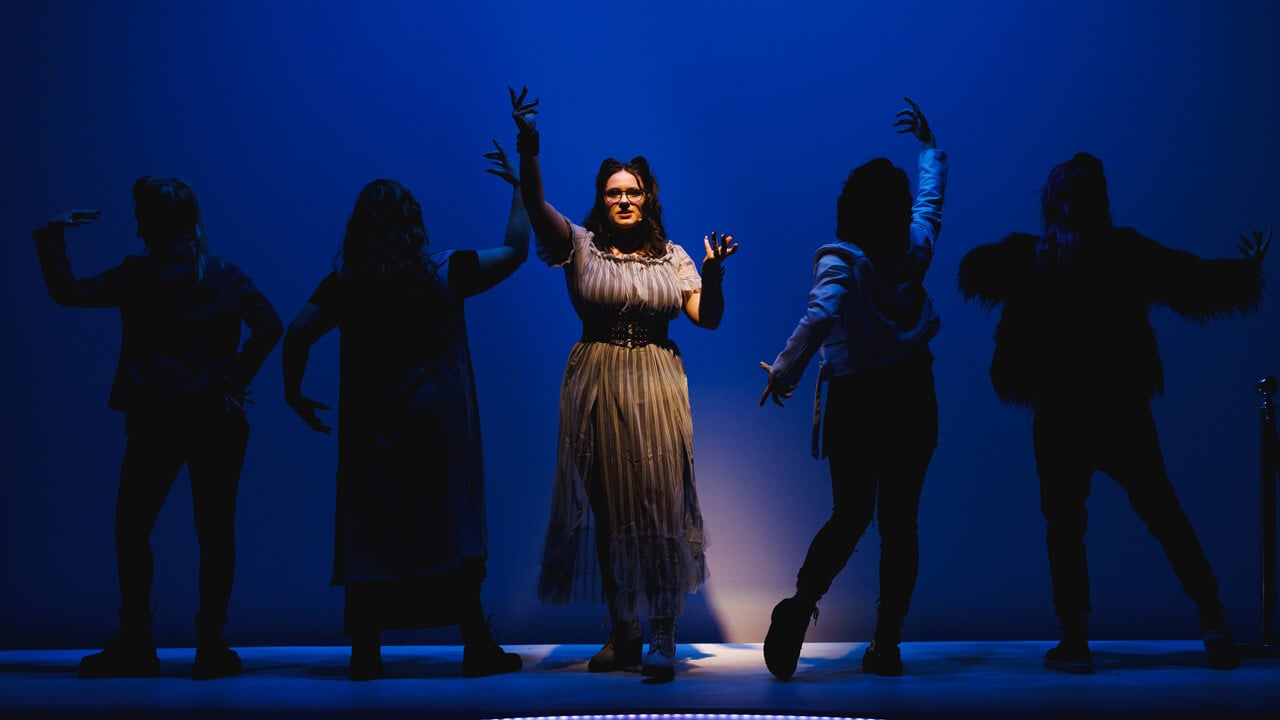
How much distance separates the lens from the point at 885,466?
3525 millimetres

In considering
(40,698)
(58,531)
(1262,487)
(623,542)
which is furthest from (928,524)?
(58,531)

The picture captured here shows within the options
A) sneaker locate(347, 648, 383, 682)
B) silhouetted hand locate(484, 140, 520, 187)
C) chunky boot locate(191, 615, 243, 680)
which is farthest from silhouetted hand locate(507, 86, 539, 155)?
chunky boot locate(191, 615, 243, 680)

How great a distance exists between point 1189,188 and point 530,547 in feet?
9.39

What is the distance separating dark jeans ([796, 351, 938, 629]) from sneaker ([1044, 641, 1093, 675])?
51cm

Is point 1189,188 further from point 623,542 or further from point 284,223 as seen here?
point 284,223

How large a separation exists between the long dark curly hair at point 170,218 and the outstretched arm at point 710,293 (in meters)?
1.55

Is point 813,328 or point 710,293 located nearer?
point 813,328

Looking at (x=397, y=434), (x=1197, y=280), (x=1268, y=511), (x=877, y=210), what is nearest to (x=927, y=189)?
(x=877, y=210)

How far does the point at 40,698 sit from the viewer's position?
3.29 meters

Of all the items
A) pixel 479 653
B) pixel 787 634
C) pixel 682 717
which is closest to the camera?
pixel 682 717

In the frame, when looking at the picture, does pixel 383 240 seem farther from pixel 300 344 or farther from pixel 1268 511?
pixel 1268 511

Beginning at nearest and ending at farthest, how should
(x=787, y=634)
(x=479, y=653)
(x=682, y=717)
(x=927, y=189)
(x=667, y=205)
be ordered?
(x=682, y=717)
(x=787, y=634)
(x=479, y=653)
(x=927, y=189)
(x=667, y=205)

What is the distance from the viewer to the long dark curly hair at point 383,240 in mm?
3582

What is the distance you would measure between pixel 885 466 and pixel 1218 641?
114cm
